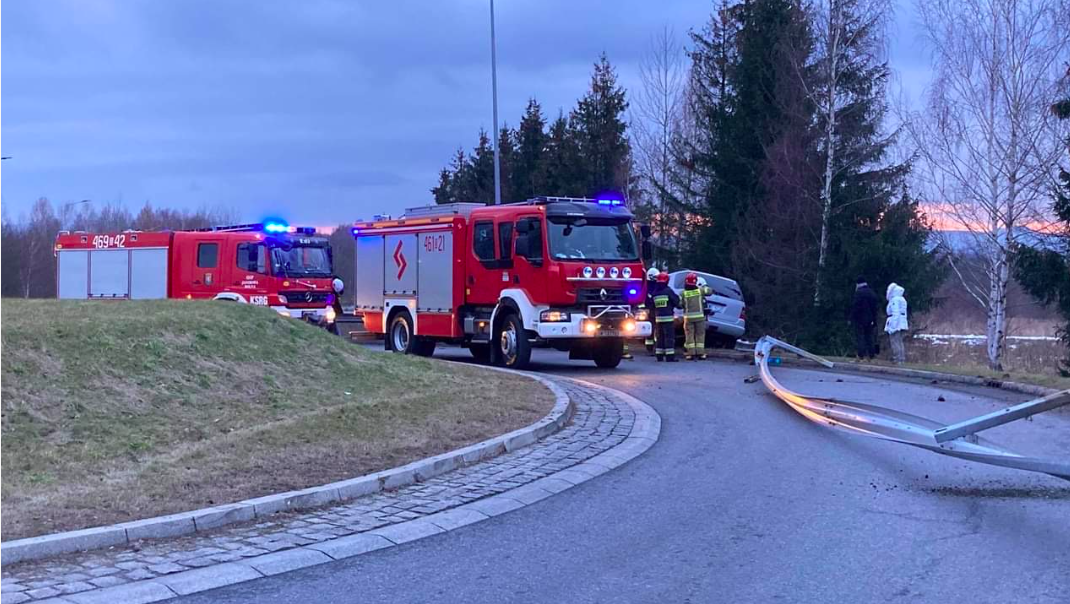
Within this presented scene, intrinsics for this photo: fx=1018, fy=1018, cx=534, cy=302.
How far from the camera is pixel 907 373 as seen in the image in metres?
17.4

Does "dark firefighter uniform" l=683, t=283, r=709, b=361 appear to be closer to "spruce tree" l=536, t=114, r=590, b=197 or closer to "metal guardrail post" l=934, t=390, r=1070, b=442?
"metal guardrail post" l=934, t=390, r=1070, b=442

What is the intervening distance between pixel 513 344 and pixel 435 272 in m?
2.84

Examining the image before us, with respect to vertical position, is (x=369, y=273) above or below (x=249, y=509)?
above

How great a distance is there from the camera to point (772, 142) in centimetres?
3186

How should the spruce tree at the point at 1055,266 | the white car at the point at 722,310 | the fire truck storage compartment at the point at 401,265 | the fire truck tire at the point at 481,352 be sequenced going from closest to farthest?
the fire truck storage compartment at the point at 401,265, the fire truck tire at the point at 481,352, the spruce tree at the point at 1055,266, the white car at the point at 722,310

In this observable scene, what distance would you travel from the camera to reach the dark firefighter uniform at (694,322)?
2084cm

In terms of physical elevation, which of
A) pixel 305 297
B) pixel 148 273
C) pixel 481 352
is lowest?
pixel 481 352

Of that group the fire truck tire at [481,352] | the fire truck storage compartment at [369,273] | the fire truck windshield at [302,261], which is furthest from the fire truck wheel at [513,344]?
the fire truck windshield at [302,261]

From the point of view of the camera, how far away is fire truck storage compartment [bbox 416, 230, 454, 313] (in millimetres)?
20031

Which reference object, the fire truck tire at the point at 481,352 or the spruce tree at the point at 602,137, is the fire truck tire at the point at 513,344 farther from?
the spruce tree at the point at 602,137

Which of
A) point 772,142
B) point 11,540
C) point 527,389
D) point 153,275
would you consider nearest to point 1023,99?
point 772,142

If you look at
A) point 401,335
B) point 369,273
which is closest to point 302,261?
point 369,273

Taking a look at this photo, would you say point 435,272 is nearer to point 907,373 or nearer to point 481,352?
point 481,352

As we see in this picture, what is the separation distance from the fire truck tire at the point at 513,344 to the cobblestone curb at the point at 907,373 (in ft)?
17.7
